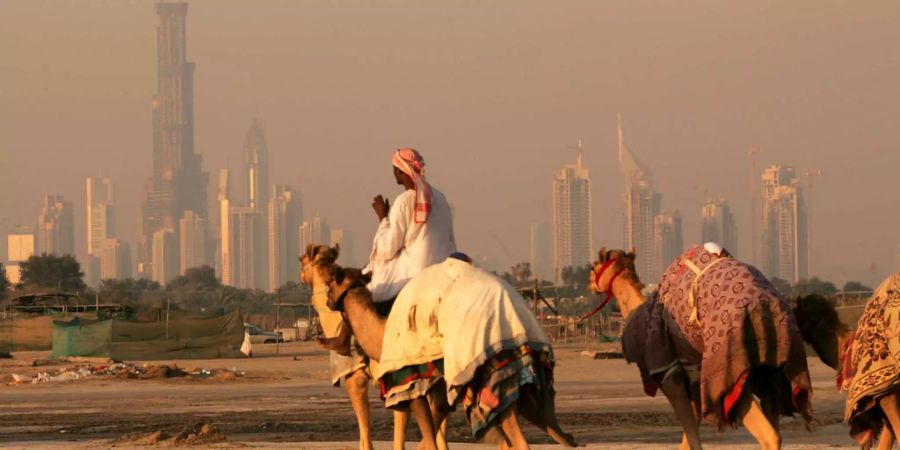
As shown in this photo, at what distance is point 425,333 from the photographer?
11.5 metres

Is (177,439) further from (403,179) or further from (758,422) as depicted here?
(758,422)

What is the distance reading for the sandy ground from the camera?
17.3 m

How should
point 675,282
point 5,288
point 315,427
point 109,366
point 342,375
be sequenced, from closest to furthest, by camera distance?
point 675,282 → point 342,375 → point 315,427 → point 109,366 → point 5,288

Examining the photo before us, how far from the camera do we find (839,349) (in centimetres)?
1238

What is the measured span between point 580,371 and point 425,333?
26.3 metres

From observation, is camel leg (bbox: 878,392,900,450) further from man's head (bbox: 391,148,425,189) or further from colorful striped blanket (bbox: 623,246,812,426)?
man's head (bbox: 391,148,425,189)

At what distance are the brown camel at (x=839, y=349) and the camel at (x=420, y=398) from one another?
6.86 ft

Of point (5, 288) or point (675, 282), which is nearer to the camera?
point (675, 282)

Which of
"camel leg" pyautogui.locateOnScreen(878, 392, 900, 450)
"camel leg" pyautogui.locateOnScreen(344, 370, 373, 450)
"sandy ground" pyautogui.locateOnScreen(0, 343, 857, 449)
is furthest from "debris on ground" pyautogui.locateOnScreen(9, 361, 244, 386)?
"camel leg" pyautogui.locateOnScreen(878, 392, 900, 450)

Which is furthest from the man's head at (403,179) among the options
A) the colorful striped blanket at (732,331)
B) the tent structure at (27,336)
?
the tent structure at (27,336)

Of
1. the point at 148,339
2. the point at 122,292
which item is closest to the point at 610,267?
the point at 148,339

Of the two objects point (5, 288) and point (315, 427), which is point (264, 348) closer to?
point (315, 427)

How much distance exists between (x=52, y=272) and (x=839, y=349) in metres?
138

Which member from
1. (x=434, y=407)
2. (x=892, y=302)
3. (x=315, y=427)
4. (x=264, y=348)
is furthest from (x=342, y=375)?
(x=264, y=348)
